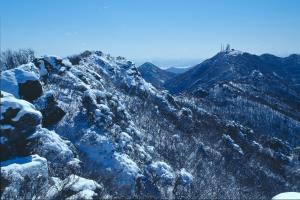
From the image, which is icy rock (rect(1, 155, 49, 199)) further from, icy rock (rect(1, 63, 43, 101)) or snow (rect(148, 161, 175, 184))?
snow (rect(148, 161, 175, 184))

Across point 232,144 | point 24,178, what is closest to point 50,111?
point 24,178

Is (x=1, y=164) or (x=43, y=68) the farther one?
(x=43, y=68)

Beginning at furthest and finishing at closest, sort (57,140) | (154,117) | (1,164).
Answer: (154,117)
(57,140)
(1,164)

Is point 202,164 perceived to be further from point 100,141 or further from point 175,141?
point 100,141

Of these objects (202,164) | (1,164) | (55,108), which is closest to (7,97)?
(1,164)

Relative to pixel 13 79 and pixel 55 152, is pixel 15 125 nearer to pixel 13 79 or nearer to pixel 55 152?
pixel 55 152

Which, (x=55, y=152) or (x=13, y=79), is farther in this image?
(x=13, y=79)
